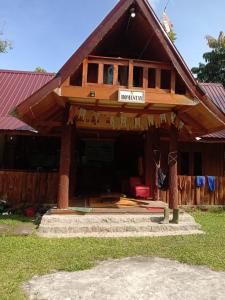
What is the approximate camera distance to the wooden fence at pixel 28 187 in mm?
12203

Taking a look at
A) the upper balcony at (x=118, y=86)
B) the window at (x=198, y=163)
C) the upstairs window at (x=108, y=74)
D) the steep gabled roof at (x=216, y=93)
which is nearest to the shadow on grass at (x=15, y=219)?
the upper balcony at (x=118, y=86)

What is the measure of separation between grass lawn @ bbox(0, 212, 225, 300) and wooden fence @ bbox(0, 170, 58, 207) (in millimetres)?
4028

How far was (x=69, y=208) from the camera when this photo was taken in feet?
31.4

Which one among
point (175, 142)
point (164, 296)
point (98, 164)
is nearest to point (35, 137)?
point (98, 164)

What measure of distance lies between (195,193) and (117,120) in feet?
15.6

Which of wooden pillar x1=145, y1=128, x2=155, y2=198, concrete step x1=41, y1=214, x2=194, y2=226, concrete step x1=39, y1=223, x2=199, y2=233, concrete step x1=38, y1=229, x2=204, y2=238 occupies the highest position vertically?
wooden pillar x1=145, y1=128, x2=155, y2=198

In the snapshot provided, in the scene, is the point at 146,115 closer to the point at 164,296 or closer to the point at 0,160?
the point at 164,296

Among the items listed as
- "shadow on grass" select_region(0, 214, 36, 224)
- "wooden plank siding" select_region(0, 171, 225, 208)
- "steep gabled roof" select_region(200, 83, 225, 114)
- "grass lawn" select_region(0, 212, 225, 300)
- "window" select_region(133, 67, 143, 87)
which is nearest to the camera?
"grass lawn" select_region(0, 212, 225, 300)

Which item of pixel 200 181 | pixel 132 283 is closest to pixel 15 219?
pixel 132 283

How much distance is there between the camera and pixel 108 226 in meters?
8.88

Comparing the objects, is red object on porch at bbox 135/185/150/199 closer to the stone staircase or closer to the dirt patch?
the stone staircase

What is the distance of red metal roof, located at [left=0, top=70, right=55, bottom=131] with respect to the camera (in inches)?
536

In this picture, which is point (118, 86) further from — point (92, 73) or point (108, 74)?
point (92, 73)

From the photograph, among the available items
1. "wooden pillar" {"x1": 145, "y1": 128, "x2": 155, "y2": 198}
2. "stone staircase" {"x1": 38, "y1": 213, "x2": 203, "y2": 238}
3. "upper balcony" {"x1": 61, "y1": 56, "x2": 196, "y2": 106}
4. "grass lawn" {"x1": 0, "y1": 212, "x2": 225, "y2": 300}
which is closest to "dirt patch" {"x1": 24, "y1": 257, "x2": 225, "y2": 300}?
"grass lawn" {"x1": 0, "y1": 212, "x2": 225, "y2": 300}
